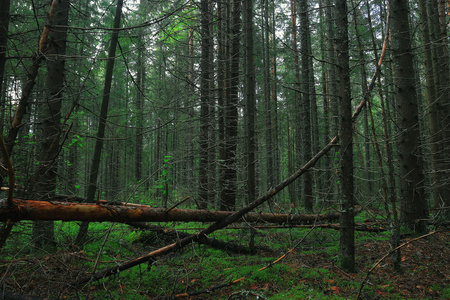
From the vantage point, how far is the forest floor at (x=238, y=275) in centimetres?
338

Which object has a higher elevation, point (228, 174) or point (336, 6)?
point (336, 6)

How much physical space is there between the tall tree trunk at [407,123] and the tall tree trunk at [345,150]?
251 centimetres

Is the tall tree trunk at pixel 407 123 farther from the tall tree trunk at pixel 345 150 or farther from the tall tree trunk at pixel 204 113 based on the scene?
the tall tree trunk at pixel 204 113

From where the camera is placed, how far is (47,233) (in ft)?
16.8

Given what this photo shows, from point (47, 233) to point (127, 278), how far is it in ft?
7.28

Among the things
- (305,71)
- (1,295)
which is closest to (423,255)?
(1,295)

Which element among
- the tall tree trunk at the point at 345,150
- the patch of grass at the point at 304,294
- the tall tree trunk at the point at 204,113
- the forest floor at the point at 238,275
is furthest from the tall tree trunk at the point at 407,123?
the tall tree trunk at the point at 204,113

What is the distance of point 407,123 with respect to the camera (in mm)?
5855

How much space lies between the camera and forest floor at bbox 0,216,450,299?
3383 mm

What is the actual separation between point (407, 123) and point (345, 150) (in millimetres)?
3030

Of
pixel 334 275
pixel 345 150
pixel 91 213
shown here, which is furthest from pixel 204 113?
pixel 334 275

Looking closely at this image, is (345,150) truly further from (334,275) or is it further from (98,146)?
(98,146)

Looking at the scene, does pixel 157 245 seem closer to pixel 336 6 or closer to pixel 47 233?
pixel 47 233

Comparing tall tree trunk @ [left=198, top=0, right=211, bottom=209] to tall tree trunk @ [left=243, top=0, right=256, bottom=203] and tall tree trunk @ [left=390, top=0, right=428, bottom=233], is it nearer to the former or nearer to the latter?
tall tree trunk @ [left=243, top=0, right=256, bottom=203]
